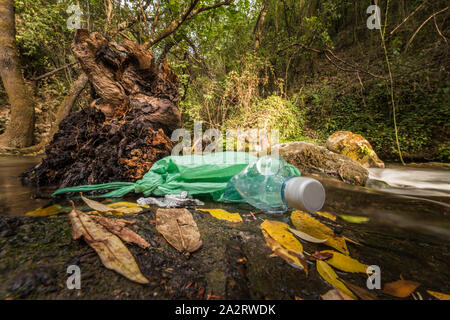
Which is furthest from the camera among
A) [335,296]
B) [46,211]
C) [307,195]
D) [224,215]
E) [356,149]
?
[356,149]

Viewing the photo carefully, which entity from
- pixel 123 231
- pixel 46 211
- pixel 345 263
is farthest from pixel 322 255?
pixel 46 211

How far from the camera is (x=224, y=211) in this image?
3.58 feet

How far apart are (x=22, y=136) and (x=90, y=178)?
20.1 feet

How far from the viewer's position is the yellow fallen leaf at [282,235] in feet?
2.40

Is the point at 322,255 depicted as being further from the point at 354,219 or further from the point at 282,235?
the point at 354,219

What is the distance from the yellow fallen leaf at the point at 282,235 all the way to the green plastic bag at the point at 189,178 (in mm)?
432

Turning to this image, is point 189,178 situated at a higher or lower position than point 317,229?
higher

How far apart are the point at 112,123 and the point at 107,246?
5.03 ft

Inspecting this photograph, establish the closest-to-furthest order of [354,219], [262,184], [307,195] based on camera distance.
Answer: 1. [307,195]
2. [354,219]
3. [262,184]

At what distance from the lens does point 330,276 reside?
582 millimetres

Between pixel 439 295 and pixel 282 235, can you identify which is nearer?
pixel 439 295

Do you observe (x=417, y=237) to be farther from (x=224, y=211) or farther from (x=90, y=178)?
(x=90, y=178)

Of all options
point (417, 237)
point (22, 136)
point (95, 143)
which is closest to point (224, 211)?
point (417, 237)
